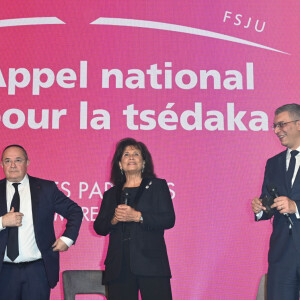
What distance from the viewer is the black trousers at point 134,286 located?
3152mm

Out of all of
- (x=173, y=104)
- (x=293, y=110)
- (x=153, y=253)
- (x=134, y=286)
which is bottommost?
(x=134, y=286)

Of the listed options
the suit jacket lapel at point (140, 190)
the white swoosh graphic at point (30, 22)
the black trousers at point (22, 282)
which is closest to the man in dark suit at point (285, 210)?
the suit jacket lapel at point (140, 190)

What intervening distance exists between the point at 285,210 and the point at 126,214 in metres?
0.98

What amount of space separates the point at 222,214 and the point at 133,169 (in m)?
1.32

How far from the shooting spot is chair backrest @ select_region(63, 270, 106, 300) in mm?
3814

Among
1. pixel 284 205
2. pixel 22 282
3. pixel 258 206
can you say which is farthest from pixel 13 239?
pixel 284 205

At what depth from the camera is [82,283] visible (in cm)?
384

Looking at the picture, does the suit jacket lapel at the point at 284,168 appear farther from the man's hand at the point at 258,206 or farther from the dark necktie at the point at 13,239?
the dark necktie at the point at 13,239

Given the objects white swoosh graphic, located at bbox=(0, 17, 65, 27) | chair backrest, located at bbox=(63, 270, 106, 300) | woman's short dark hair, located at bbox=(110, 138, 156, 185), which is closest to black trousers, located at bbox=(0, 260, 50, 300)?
chair backrest, located at bbox=(63, 270, 106, 300)

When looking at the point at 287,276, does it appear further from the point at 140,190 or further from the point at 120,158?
the point at 120,158

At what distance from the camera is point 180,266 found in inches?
172

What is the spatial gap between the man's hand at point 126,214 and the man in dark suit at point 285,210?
2.49 ft

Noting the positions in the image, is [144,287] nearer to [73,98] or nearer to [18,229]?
[18,229]

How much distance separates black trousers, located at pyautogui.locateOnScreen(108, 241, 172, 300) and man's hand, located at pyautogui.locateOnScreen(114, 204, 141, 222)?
22 centimetres
